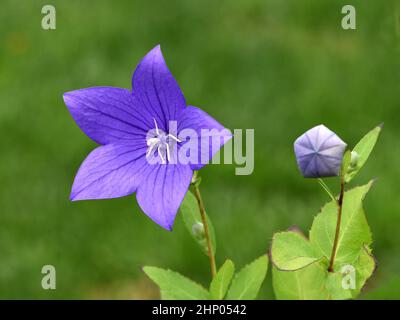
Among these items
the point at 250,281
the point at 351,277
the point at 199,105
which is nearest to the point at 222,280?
the point at 250,281

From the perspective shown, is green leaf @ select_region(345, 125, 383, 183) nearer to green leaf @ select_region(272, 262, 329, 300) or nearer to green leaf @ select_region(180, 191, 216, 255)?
green leaf @ select_region(272, 262, 329, 300)

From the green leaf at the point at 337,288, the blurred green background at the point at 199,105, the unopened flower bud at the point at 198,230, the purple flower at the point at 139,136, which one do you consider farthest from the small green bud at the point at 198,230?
the blurred green background at the point at 199,105

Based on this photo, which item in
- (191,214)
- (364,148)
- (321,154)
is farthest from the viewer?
(191,214)

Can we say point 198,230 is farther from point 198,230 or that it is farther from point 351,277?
point 351,277

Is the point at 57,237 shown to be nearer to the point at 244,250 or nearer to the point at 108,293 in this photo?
the point at 108,293

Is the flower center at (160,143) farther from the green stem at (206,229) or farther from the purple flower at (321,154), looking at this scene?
the purple flower at (321,154)
